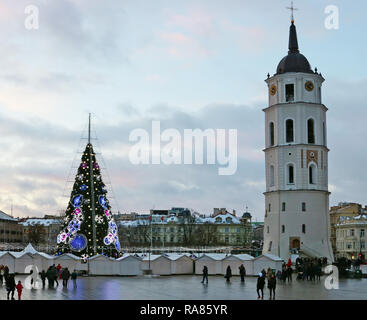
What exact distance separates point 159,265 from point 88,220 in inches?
258

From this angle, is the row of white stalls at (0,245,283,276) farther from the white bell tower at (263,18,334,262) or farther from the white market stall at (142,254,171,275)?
the white bell tower at (263,18,334,262)

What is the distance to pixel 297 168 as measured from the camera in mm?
66688

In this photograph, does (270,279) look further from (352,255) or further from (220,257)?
(352,255)

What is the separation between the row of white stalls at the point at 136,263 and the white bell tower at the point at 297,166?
17.6 m

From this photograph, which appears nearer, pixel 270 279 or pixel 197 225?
pixel 270 279

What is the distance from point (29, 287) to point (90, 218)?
16.0 meters

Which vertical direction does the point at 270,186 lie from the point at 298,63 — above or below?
below

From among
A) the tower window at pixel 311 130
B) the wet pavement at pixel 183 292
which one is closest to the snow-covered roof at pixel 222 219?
the tower window at pixel 311 130

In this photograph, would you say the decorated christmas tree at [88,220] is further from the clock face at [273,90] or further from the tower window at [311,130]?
the tower window at [311,130]

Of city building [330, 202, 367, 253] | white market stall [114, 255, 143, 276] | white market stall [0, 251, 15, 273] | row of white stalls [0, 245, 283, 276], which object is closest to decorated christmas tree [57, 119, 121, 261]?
row of white stalls [0, 245, 283, 276]

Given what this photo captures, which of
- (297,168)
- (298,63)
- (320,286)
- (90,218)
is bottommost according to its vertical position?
(320,286)

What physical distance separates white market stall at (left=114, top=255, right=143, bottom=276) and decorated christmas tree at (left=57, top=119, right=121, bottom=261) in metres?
3.60

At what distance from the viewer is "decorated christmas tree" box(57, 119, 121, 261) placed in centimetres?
5075

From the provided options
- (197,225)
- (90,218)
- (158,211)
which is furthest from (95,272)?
(158,211)
